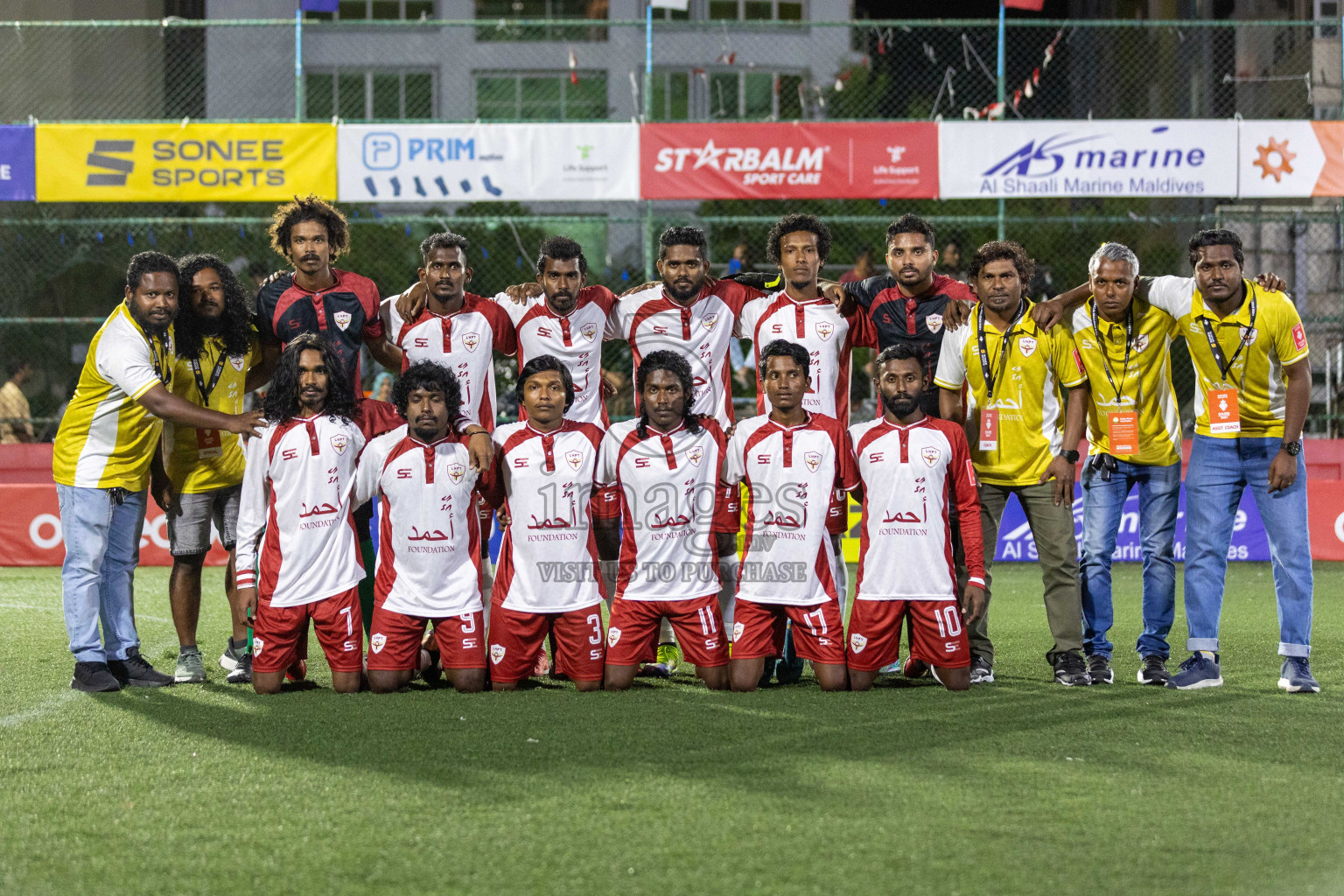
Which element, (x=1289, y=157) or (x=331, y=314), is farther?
(x=1289, y=157)

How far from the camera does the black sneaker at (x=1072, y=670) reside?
20.3ft

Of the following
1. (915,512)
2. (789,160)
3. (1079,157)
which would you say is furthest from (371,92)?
(915,512)

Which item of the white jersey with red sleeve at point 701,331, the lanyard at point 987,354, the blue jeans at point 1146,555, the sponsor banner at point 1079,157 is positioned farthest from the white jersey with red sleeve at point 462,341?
the sponsor banner at point 1079,157

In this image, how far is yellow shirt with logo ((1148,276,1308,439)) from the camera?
19.8 feet

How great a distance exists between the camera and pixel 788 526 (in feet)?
20.1

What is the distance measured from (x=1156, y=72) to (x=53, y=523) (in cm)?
1938

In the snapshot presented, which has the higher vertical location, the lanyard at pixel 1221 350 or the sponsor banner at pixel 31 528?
the lanyard at pixel 1221 350

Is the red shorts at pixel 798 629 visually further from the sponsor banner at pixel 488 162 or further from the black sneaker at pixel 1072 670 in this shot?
the sponsor banner at pixel 488 162

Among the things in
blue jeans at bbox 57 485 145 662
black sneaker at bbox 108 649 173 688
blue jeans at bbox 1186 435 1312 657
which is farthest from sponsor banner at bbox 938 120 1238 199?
black sneaker at bbox 108 649 173 688

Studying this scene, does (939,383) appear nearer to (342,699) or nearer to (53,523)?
(342,699)

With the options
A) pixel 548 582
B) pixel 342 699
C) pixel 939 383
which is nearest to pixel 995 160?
pixel 939 383

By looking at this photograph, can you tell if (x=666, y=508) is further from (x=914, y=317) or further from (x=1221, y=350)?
(x=1221, y=350)

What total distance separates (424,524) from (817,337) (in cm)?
211

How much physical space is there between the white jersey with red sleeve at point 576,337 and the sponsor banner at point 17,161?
862 cm
